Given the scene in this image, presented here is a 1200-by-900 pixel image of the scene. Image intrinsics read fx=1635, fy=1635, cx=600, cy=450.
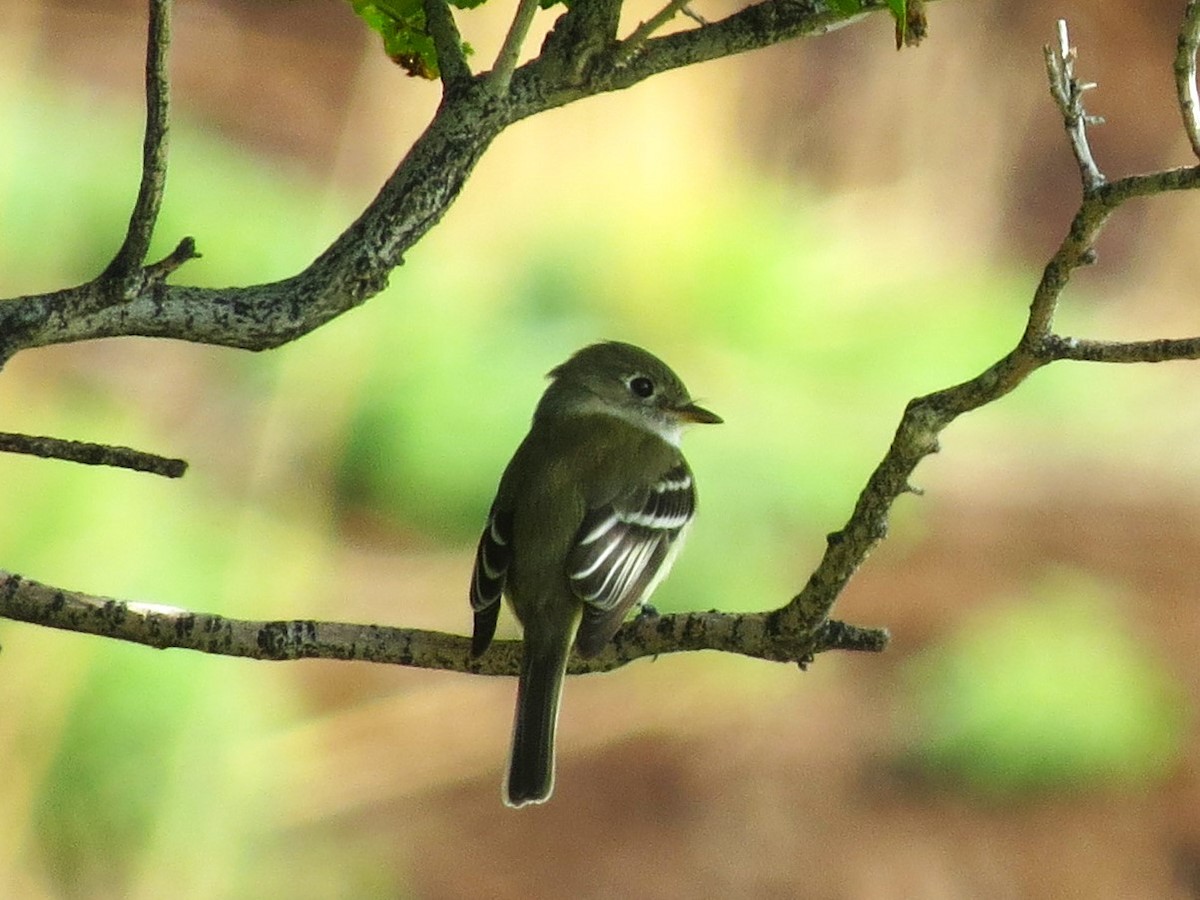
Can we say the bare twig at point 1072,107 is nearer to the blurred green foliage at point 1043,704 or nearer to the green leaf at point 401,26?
the green leaf at point 401,26

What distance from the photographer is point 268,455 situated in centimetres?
409

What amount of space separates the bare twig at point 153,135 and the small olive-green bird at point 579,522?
821mm

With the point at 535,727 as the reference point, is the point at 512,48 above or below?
above

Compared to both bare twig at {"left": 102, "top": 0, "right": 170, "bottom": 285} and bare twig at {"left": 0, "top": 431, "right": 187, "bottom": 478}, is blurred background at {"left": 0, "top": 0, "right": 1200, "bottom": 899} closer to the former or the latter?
bare twig at {"left": 0, "top": 431, "right": 187, "bottom": 478}

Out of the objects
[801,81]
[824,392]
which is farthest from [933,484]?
[801,81]

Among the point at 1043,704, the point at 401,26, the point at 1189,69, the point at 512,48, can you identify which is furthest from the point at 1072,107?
the point at 1043,704

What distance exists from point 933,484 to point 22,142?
2528 mm

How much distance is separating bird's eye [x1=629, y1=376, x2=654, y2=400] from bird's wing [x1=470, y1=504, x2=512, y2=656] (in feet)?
1.64

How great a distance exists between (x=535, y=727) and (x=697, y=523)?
1.62 m

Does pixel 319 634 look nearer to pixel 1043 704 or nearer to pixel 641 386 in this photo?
pixel 641 386

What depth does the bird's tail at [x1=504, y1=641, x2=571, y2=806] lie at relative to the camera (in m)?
2.40

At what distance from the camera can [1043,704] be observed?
405 centimetres

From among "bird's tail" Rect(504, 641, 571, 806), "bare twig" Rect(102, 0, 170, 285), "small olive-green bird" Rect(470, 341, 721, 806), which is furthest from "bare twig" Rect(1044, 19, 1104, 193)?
"bird's tail" Rect(504, 641, 571, 806)

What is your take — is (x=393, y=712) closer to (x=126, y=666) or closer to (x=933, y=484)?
(x=126, y=666)
